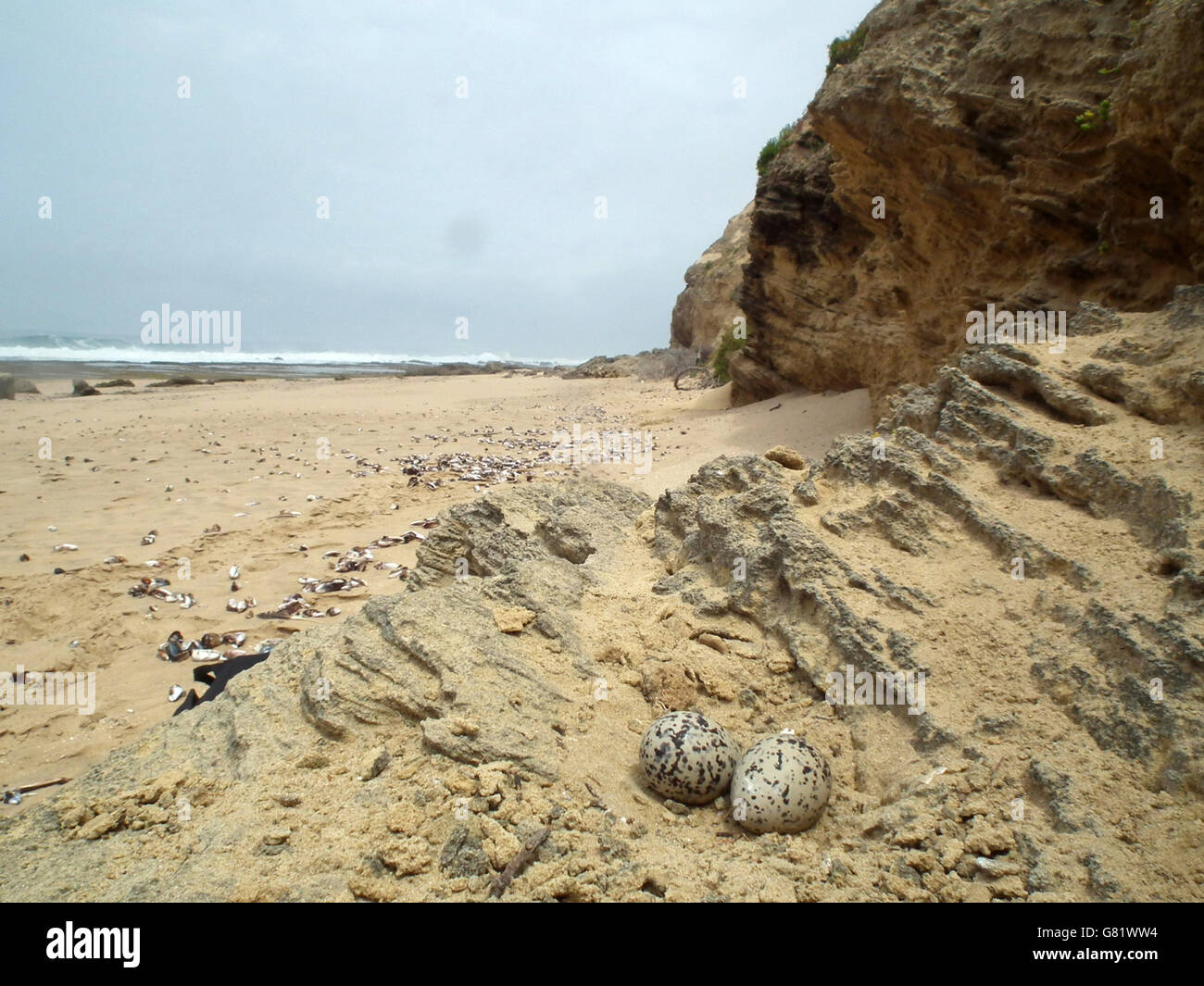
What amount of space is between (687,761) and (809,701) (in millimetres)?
872

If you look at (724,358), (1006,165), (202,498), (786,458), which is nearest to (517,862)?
(786,458)

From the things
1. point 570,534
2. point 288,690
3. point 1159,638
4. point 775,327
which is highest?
point 775,327

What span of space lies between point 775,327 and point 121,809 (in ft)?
47.8

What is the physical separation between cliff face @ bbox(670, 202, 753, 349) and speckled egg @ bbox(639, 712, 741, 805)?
31.8 metres

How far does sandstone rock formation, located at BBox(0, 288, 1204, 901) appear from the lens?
2.64 metres

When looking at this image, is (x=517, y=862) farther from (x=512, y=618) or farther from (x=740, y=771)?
(x=512, y=618)

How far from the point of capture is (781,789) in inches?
119

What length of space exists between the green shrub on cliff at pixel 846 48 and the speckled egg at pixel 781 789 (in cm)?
1321

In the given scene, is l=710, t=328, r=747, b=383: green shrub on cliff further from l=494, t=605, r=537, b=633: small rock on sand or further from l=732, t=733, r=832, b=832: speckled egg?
l=732, t=733, r=832, b=832: speckled egg

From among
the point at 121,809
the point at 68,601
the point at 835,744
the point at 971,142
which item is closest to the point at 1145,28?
the point at 971,142

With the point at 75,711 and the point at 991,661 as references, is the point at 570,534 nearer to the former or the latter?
the point at 991,661

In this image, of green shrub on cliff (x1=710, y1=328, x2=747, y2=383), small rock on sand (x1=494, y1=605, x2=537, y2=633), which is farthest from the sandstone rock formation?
green shrub on cliff (x1=710, y1=328, x2=747, y2=383)

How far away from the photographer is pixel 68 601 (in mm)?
6777

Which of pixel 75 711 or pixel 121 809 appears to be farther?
pixel 75 711
